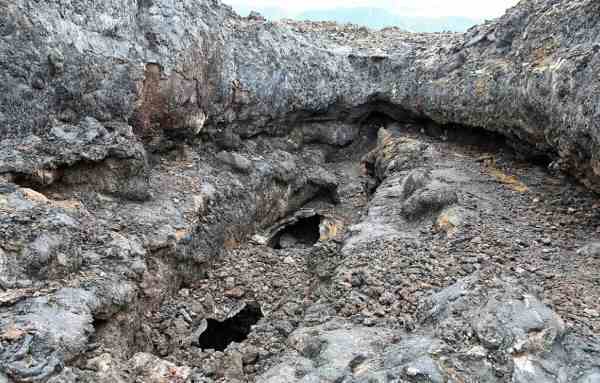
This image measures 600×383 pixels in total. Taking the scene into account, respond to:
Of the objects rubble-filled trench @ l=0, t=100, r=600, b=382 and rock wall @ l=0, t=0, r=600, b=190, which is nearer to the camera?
rubble-filled trench @ l=0, t=100, r=600, b=382

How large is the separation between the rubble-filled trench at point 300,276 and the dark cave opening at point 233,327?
0.12 feet

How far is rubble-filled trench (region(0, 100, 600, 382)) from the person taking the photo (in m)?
6.05

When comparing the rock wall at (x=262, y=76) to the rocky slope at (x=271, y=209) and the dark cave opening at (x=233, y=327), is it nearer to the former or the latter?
the rocky slope at (x=271, y=209)

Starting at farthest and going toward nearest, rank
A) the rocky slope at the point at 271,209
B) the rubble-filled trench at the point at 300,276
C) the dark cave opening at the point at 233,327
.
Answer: the dark cave opening at the point at 233,327, the rocky slope at the point at 271,209, the rubble-filled trench at the point at 300,276

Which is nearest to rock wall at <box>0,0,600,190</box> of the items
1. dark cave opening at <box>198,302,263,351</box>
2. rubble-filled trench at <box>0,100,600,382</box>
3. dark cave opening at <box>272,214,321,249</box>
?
rubble-filled trench at <box>0,100,600,382</box>

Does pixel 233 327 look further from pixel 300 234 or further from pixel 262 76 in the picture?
pixel 262 76

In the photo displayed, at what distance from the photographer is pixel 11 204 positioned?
296 inches

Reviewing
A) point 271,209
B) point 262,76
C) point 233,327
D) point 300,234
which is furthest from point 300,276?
point 262,76

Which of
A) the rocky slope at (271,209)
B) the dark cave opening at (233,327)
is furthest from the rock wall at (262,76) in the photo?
the dark cave opening at (233,327)

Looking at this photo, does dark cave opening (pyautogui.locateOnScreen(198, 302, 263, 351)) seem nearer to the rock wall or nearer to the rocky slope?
the rocky slope

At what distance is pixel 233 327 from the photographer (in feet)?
33.6

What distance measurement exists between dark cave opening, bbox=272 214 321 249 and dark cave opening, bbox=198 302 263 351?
311 centimetres

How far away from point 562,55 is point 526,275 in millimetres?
4763

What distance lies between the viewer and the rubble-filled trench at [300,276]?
6.05m
